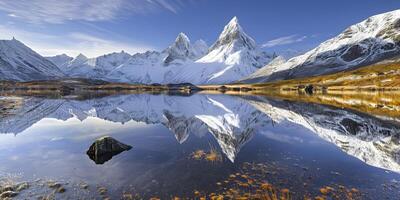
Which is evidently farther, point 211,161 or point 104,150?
point 104,150

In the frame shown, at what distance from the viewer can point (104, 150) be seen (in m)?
33.3

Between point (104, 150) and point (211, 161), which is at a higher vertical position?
point (104, 150)

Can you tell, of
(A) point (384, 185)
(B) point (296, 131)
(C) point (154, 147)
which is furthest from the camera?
(B) point (296, 131)

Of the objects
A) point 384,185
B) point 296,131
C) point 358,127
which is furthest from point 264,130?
point 384,185

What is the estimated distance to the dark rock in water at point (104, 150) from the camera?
105 feet

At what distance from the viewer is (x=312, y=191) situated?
21.7 m

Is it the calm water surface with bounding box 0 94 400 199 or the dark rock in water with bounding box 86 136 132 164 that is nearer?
the calm water surface with bounding box 0 94 400 199

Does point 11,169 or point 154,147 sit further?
point 154,147

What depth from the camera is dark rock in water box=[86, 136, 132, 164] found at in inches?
1260

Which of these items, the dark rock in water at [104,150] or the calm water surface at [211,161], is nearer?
the calm water surface at [211,161]

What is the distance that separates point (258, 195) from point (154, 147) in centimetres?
1948

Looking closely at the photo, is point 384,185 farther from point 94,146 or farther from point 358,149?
point 94,146

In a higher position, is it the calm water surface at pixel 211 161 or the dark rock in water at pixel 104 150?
the dark rock in water at pixel 104 150

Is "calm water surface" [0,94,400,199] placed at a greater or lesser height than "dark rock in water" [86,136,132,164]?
lesser
